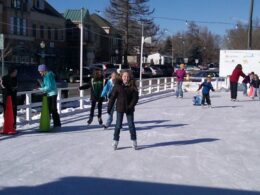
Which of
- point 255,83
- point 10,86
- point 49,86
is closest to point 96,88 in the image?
point 49,86

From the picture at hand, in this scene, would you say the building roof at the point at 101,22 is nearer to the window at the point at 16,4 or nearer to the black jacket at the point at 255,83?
the window at the point at 16,4

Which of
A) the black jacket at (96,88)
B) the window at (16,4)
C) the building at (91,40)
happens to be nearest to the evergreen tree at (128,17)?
the building at (91,40)

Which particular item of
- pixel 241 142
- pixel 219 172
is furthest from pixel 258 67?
pixel 219 172

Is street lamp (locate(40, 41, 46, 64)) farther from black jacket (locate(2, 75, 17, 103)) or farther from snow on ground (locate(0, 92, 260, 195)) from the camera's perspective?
black jacket (locate(2, 75, 17, 103))

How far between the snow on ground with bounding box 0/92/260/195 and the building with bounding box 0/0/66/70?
112ft

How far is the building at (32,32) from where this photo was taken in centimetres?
5038

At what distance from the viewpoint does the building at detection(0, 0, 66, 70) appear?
165 ft

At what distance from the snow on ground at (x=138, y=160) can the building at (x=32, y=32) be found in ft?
112

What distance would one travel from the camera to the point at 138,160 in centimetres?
805

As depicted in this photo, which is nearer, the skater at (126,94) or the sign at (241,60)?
the skater at (126,94)

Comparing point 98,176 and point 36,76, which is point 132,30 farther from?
point 98,176

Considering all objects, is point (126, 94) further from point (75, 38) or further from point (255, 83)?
point (75, 38)

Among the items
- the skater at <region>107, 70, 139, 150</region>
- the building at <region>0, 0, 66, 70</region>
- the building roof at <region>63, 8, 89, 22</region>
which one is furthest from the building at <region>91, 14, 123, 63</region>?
the skater at <region>107, 70, 139, 150</region>

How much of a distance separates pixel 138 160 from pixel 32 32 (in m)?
49.7
